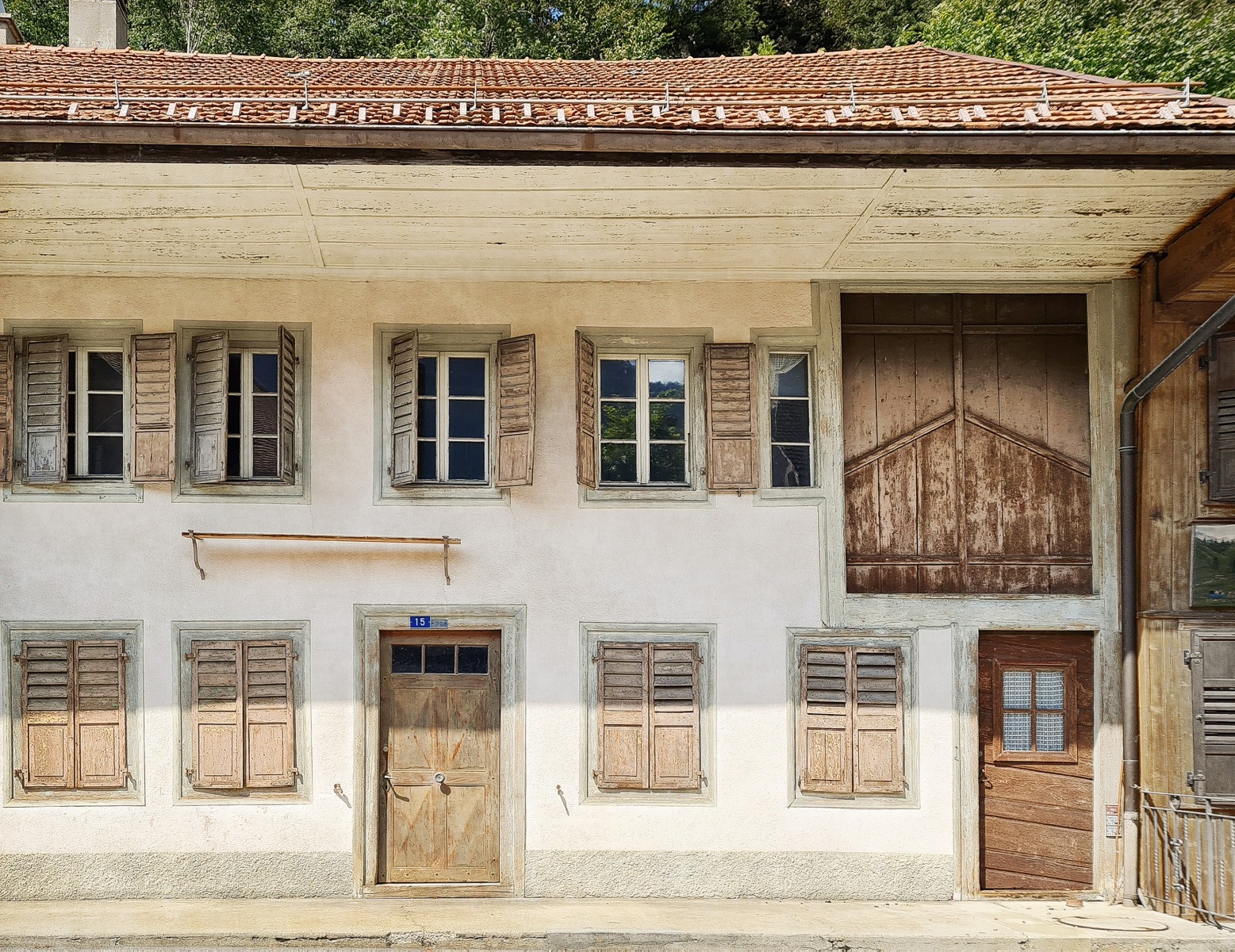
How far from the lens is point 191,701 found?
8102 millimetres

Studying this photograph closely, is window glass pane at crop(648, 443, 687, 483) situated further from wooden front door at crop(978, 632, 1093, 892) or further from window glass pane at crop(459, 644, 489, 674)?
wooden front door at crop(978, 632, 1093, 892)

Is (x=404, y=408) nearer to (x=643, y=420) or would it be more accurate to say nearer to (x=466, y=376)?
(x=466, y=376)

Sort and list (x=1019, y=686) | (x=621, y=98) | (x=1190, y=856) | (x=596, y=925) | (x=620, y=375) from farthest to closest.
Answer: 1. (x=620, y=375)
2. (x=1019, y=686)
3. (x=1190, y=856)
4. (x=596, y=925)
5. (x=621, y=98)

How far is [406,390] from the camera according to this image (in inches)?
324

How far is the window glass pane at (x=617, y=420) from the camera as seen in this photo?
8469mm

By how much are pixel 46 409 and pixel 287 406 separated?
173cm

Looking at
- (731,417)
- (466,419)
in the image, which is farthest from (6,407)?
(731,417)

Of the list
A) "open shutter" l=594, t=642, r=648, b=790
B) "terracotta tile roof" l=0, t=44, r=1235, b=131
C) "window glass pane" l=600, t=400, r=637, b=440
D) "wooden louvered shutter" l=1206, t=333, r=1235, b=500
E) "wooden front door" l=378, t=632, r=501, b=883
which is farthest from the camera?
"window glass pane" l=600, t=400, r=637, b=440

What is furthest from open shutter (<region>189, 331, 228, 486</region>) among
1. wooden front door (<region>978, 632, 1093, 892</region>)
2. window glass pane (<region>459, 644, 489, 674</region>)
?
wooden front door (<region>978, 632, 1093, 892</region>)

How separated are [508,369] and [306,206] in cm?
186

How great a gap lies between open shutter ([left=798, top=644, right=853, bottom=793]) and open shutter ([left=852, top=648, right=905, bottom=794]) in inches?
2.5

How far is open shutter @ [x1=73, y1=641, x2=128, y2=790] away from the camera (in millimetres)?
8031

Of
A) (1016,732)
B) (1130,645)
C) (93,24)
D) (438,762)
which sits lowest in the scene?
(438,762)

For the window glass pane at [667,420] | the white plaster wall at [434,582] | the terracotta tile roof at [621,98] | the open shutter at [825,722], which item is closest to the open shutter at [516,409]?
the white plaster wall at [434,582]
